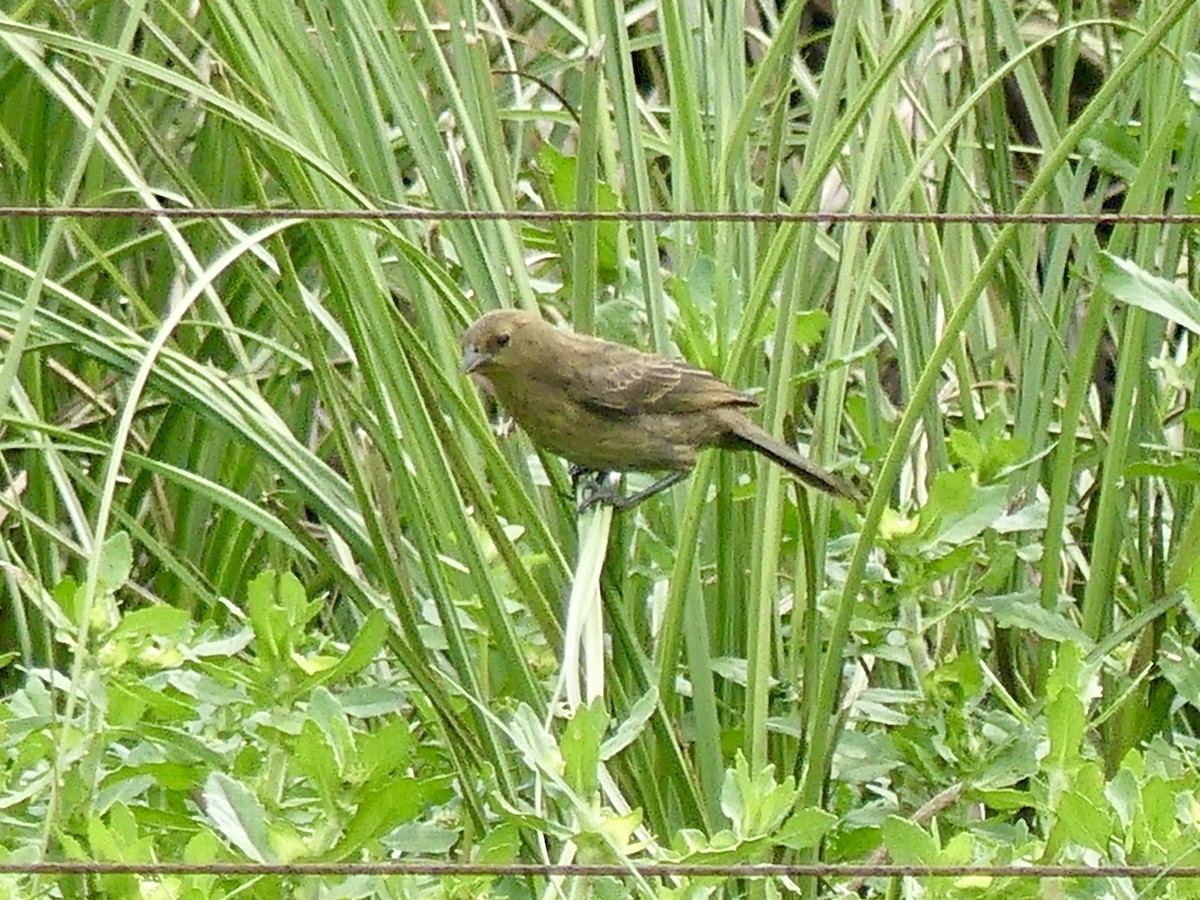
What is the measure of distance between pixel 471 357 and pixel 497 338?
0.04m

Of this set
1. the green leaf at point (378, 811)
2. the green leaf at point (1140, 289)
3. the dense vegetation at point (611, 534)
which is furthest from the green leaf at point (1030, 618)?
the green leaf at point (378, 811)

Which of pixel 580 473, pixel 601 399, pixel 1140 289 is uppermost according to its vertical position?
pixel 1140 289

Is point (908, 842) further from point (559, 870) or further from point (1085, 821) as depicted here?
point (559, 870)

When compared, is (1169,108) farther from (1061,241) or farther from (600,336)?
(600,336)

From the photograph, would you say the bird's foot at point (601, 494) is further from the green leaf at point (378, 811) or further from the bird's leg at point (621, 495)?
the green leaf at point (378, 811)

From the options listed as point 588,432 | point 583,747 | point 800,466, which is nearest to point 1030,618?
point 800,466

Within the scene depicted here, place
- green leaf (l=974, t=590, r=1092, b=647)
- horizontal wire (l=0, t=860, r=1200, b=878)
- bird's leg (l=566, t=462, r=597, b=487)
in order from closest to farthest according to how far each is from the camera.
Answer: horizontal wire (l=0, t=860, r=1200, b=878) → green leaf (l=974, t=590, r=1092, b=647) → bird's leg (l=566, t=462, r=597, b=487)

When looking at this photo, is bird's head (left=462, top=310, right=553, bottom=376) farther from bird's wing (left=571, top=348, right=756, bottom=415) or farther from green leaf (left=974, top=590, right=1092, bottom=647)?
green leaf (left=974, top=590, right=1092, bottom=647)

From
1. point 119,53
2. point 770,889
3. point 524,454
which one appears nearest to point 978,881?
point 770,889

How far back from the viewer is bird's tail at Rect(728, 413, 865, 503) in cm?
233

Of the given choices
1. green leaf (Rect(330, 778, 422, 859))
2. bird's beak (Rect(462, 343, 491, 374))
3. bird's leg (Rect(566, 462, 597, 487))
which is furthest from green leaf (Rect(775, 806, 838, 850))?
bird's leg (Rect(566, 462, 597, 487))

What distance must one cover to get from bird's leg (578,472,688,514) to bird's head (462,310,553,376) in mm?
194

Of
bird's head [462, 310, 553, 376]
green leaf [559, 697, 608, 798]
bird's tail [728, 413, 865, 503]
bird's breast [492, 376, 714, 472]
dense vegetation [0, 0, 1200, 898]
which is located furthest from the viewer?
bird's breast [492, 376, 714, 472]

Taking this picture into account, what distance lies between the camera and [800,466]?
237 centimetres
